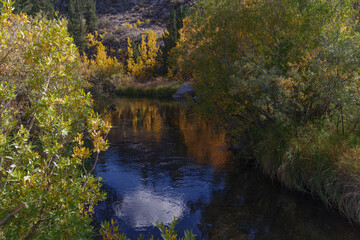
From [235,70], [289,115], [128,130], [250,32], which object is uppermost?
[250,32]

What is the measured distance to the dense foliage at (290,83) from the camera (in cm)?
977

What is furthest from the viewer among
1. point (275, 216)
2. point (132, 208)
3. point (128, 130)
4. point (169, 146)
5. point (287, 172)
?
point (128, 130)

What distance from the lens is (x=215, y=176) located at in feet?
44.2

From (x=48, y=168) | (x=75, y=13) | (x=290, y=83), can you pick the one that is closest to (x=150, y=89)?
(x=75, y=13)

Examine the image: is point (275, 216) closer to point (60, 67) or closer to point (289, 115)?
point (289, 115)

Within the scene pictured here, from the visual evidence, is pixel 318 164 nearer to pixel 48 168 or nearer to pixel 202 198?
pixel 202 198

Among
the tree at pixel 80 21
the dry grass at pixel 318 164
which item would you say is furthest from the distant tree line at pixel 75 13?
the dry grass at pixel 318 164

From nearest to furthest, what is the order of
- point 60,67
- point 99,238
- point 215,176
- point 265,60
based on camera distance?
point 60,67 < point 99,238 < point 265,60 < point 215,176

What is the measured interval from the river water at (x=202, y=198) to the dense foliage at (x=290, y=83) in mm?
862

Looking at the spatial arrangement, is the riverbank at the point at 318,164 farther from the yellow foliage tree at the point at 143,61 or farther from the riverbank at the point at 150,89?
the yellow foliage tree at the point at 143,61

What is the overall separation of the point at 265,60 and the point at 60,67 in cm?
943

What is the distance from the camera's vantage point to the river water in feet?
29.8

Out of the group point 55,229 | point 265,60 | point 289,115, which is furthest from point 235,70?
point 55,229

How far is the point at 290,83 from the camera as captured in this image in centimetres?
1064
